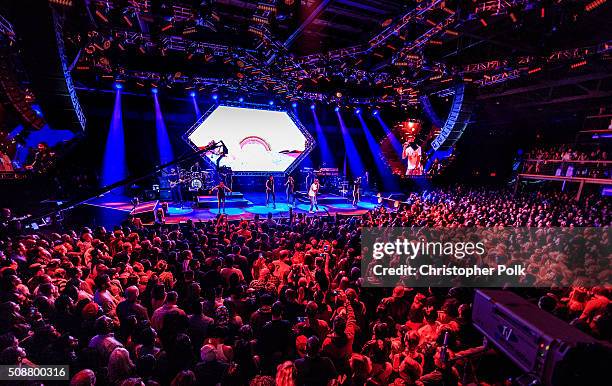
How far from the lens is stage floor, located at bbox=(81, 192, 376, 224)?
10562mm

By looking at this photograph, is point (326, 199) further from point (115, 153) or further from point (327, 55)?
point (115, 153)

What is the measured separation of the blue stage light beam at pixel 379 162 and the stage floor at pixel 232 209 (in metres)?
5.96

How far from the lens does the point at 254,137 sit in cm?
1697

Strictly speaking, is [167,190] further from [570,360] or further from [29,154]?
[570,360]

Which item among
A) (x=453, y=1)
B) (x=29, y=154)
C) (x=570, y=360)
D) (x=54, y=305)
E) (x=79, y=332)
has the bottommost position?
(x=79, y=332)

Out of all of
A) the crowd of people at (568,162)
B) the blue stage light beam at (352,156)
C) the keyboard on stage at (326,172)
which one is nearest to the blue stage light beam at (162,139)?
the keyboard on stage at (326,172)

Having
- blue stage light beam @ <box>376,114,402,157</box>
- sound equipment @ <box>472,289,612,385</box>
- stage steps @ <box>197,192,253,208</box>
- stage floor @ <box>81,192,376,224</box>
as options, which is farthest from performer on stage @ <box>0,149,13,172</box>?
blue stage light beam @ <box>376,114,402,157</box>

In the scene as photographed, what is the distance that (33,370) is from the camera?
2.43 meters

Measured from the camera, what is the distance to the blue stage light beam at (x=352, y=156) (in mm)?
20531

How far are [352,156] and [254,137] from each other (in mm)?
7337

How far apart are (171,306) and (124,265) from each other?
5.77ft

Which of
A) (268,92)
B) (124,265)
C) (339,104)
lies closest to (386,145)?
(339,104)

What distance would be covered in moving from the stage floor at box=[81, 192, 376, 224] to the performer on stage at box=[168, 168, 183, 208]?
0.62 meters

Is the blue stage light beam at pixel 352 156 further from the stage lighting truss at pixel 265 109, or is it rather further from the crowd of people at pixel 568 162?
the crowd of people at pixel 568 162
